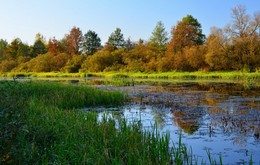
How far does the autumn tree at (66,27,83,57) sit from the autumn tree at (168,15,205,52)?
1247 inches

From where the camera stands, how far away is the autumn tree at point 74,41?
83956 mm

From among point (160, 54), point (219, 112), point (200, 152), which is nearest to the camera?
point (200, 152)

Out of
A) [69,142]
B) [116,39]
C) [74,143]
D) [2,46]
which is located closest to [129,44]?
[116,39]

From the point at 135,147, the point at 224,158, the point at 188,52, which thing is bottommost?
the point at 224,158

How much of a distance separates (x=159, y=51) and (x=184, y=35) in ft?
20.0

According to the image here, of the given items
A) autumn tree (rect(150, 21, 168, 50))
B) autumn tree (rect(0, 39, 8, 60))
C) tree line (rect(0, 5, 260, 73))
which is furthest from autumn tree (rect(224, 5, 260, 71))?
autumn tree (rect(0, 39, 8, 60))

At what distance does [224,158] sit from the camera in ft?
27.3

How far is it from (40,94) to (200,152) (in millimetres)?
10522

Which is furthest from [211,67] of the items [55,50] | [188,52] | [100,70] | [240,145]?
[55,50]

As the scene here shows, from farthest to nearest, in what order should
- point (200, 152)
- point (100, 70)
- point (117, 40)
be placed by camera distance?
point (117, 40) < point (100, 70) < point (200, 152)

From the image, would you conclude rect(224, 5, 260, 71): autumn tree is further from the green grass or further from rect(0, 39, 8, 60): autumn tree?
rect(0, 39, 8, 60): autumn tree

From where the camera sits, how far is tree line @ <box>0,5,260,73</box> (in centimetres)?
4623

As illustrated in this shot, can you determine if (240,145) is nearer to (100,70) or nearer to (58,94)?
(58,94)

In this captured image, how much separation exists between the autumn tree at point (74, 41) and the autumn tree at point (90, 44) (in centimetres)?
117
